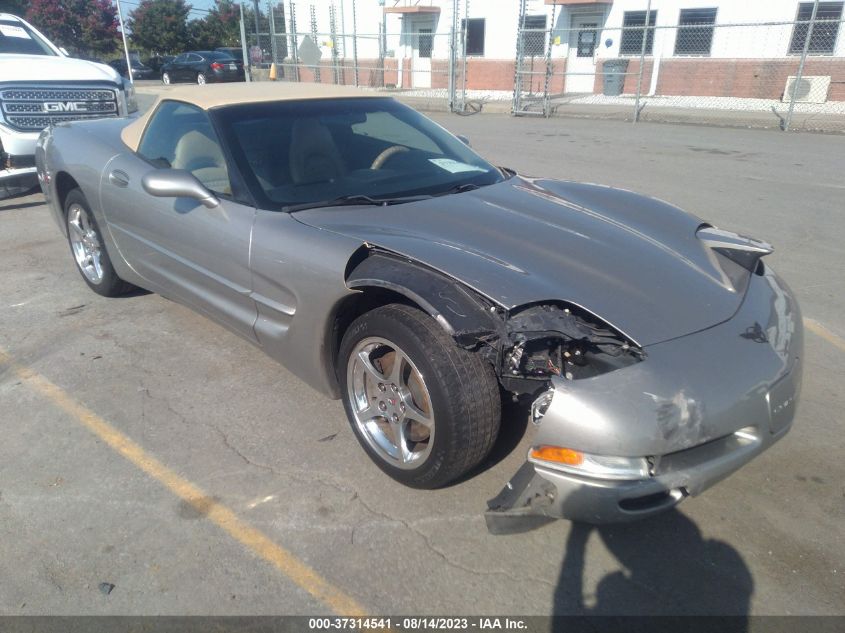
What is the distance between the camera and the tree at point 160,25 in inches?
1542

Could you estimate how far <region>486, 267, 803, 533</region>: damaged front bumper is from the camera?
2053 millimetres

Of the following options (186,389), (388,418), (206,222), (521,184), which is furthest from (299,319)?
(521,184)

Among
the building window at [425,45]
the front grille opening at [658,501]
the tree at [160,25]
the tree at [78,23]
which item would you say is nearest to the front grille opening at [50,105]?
the front grille opening at [658,501]

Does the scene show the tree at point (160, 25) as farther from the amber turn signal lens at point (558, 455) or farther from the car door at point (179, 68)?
the amber turn signal lens at point (558, 455)

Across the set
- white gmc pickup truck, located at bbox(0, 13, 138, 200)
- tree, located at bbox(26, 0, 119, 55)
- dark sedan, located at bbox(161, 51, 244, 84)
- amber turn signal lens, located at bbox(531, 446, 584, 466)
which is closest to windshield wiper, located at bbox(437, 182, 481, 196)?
amber turn signal lens, located at bbox(531, 446, 584, 466)

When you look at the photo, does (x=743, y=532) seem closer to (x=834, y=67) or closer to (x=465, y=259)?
(x=465, y=259)

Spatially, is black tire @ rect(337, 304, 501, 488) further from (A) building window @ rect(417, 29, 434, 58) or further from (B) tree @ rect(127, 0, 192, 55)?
(B) tree @ rect(127, 0, 192, 55)

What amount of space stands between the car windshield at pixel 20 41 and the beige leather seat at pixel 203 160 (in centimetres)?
657

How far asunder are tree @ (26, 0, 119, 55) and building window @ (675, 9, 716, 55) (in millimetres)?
31541

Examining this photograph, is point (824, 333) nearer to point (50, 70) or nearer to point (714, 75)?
point (50, 70)

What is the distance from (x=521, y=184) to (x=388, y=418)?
1.70 m

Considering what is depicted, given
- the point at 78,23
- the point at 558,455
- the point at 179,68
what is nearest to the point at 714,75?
the point at 558,455

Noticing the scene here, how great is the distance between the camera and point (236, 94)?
375cm

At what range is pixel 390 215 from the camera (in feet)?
9.82
